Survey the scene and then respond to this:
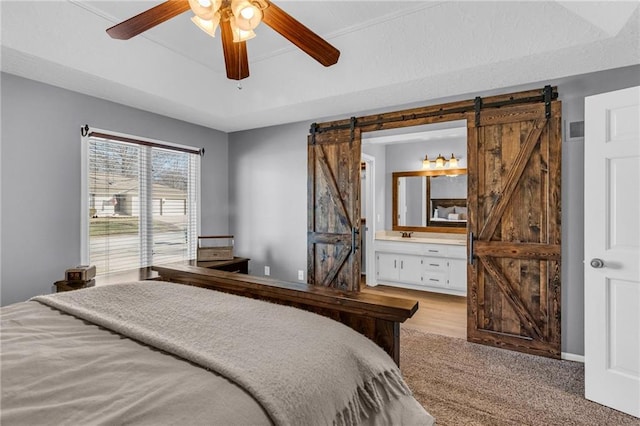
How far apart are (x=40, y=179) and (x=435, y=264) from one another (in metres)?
4.64

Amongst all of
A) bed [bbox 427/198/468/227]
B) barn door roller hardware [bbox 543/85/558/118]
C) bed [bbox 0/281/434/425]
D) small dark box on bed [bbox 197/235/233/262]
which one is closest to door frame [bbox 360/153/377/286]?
bed [bbox 427/198/468/227]

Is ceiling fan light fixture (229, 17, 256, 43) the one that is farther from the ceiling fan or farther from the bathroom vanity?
the bathroom vanity

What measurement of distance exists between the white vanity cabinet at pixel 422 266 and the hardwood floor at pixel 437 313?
0.14 metres

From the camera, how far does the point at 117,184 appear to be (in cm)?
358

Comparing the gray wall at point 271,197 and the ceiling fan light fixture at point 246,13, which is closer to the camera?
the ceiling fan light fixture at point 246,13

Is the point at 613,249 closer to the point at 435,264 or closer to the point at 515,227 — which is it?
the point at 515,227

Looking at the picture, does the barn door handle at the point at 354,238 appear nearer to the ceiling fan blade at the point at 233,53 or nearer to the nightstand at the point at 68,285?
the ceiling fan blade at the point at 233,53

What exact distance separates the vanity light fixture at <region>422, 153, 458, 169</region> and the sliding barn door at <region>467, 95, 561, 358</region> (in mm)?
2220

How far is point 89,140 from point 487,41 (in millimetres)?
3643

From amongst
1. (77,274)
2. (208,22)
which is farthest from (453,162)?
(77,274)

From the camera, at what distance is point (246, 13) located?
1.65 m

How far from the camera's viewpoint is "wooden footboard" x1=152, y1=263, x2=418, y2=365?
57.5 inches

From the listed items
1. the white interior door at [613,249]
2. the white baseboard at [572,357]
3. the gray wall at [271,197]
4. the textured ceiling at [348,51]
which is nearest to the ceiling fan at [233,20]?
the textured ceiling at [348,51]

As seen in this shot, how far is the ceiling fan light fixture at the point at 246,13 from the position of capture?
1.62m
